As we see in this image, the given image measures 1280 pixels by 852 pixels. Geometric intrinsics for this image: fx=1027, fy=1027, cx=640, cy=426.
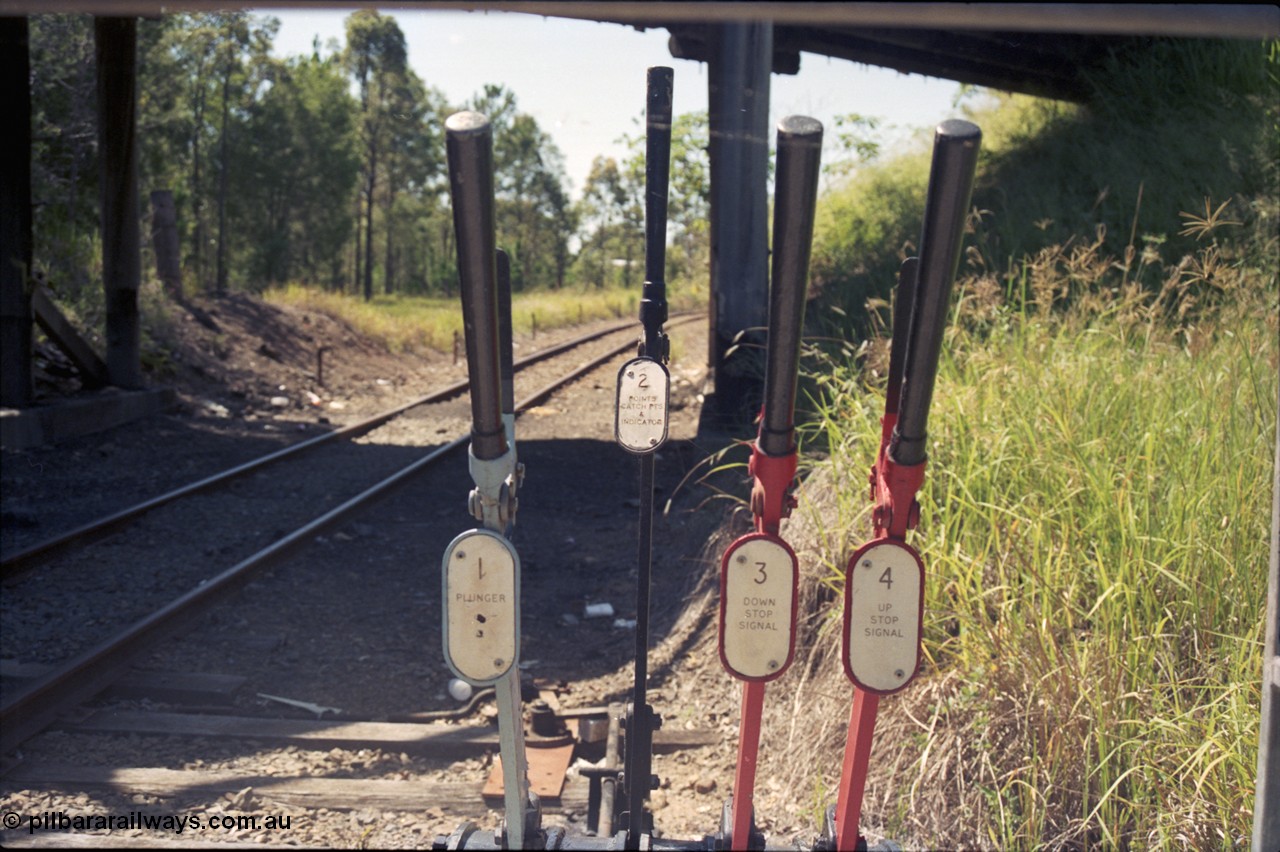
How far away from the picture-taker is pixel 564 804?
3607 millimetres

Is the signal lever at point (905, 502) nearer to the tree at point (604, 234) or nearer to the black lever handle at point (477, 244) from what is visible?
the black lever handle at point (477, 244)

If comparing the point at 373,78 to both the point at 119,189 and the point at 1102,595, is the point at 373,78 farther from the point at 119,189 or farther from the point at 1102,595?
the point at 1102,595

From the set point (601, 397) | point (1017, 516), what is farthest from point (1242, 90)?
point (1017, 516)

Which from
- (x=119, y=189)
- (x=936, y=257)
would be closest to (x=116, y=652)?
(x=936, y=257)

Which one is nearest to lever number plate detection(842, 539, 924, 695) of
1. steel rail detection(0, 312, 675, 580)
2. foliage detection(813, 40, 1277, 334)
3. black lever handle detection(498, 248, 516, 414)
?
black lever handle detection(498, 248, 516, 414)

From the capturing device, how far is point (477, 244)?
3.74 ft

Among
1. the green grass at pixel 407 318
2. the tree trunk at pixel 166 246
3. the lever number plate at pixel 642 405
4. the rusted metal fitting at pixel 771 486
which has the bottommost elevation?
the rusted metal fitting at pixel 771 486

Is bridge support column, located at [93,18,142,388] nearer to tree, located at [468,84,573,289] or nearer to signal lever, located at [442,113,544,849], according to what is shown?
signal lever, located at [442,113,544,849]

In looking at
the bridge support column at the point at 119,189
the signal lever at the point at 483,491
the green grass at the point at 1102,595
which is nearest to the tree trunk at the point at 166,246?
the bridge support column at the point at 119,189

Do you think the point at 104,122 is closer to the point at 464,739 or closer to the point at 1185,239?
the point at 464,739

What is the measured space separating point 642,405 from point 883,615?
1.72 feet

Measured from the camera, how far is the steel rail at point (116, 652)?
13.6 ft

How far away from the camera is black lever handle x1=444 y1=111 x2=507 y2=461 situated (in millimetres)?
1099

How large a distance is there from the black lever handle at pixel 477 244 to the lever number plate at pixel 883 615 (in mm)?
494
